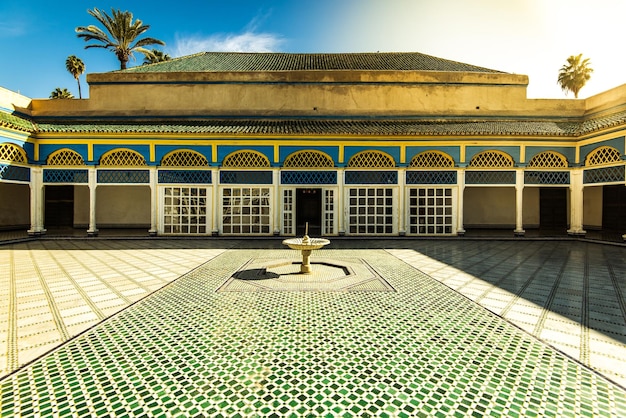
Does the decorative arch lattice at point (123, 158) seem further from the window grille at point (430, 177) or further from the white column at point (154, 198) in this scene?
the window grille at point (430, 177)

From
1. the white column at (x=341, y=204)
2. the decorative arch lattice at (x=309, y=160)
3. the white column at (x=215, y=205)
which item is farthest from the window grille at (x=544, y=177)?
the white column at (x=215, y=205)

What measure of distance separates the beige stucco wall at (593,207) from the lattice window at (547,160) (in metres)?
4.36

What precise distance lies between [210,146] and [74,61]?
93.5ft

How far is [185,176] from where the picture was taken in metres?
Answer: 11.9

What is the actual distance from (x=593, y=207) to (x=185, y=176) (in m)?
18.5

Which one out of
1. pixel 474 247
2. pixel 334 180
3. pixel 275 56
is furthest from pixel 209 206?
pixel 275 56

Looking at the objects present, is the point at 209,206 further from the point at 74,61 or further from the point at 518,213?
the point at 74,61

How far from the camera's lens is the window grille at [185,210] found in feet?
39.4

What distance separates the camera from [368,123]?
43.1ft

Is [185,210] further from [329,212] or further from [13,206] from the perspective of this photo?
[13,206]

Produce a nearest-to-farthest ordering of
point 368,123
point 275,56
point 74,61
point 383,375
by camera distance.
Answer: point 383,375
point 368,123
point 275,56
point 74,61

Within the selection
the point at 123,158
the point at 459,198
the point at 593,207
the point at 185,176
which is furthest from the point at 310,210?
the point at 593,207

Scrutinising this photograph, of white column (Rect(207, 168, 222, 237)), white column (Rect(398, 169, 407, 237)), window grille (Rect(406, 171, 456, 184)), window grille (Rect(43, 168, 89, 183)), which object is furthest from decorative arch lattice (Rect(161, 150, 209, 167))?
window grille (Rect(406, 171, 456, 184))

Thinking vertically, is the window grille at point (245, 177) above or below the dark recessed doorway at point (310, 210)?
above
